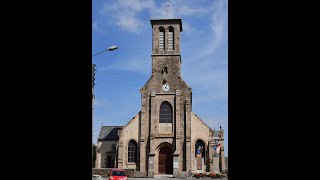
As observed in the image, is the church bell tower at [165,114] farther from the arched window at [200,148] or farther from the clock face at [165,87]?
the arched window at [200,148]

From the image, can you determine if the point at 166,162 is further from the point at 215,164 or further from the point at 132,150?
the point at 215,164

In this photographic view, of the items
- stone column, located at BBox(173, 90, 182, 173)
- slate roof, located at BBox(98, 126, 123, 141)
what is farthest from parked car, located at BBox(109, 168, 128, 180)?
slate roof, located at BBox(98, 126, 123, 141)

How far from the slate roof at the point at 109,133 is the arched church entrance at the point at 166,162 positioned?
10187 millimetres

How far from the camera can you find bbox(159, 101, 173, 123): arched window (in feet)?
123

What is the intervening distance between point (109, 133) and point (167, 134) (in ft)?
42.3

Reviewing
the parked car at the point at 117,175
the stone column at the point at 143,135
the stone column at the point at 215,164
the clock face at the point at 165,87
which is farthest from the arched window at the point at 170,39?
the parked car at the point at 117,175

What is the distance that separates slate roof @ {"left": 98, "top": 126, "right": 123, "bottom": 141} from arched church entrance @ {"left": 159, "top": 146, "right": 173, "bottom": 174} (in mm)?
10187

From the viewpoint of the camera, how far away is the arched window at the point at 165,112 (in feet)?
123

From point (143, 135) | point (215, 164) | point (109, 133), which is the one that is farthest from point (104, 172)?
point (109, 133)
